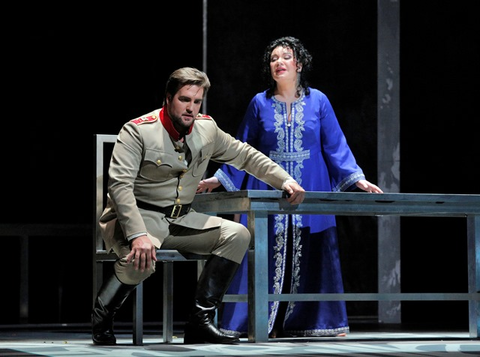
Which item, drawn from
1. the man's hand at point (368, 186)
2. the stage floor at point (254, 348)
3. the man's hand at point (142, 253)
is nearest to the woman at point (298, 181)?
the man's hand at point (368, 186)

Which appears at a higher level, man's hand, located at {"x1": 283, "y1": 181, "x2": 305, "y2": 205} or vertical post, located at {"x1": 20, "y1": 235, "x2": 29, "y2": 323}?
man's hand, located at {"x1": 283, "y1": 181, "x2": 305, "y2": 205}

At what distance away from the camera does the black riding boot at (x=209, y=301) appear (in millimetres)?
3617

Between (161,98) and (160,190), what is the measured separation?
7.67 feet

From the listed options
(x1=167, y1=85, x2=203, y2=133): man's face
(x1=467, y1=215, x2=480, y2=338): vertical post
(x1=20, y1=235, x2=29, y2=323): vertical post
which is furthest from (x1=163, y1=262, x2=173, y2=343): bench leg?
(x1=20, y1=235, x2=29, y2=323): vertical post

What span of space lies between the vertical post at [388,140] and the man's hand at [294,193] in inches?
86.1

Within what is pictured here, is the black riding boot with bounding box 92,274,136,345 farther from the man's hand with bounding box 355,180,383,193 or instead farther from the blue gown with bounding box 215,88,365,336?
the man's hand with bounding box 355,180,383,193

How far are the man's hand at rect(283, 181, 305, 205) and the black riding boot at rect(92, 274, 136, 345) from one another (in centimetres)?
63

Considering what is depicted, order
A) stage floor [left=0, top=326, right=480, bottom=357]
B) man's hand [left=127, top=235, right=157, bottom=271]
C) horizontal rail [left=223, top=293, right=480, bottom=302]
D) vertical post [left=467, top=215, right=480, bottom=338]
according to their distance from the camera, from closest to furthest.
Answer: stage floor [left=0, top=326, right=480, bottom=357]
man's hand [left=127, top=235, right=157, bottom=271]
horizontal rail [left=223, top=293, right=480, bottom=302]
vertical post [left=467, top=215, right=480, bottom=338]

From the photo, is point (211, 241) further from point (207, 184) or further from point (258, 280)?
point (207, 184)

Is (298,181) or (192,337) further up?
(298,181)

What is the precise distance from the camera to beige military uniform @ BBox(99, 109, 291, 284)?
3590 mm

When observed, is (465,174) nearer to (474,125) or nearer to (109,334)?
(474,125)

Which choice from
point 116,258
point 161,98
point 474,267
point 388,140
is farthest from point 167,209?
point 388,140

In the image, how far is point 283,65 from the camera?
4520mm
